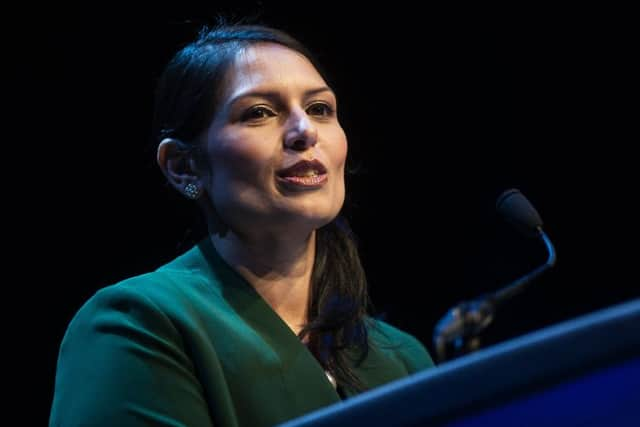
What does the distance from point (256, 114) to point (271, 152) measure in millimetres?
106

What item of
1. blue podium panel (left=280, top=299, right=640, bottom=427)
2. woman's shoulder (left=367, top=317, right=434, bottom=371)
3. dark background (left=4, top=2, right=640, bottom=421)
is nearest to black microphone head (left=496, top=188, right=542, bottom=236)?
A: blue podium panel (left=280, top=299, right=640, bottom=427)

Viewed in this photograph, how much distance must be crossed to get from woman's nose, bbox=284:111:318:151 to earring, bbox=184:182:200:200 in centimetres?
26

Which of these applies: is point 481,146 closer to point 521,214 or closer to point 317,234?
point 317,234

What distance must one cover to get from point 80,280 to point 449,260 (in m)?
1.30

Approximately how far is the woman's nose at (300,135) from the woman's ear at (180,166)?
25 cm

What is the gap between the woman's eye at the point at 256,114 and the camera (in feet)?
5.58

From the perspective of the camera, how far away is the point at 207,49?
1.86 metres

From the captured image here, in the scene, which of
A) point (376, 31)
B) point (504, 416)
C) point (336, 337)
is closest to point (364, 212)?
point (376, 31)

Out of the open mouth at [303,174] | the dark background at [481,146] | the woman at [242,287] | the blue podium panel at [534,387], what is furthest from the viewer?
the dark background at [481,146]

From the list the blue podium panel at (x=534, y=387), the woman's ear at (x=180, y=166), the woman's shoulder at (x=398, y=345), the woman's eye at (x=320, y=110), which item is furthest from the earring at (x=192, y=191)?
the blue podium panel at (x=534, y=387)

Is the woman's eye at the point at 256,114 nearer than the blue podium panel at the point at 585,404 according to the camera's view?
No

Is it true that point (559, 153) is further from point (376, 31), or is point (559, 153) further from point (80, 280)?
point (80, 280)

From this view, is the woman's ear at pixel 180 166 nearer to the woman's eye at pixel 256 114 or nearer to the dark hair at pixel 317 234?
the dark hair at pixel 317 234

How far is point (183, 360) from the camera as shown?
143 cm
